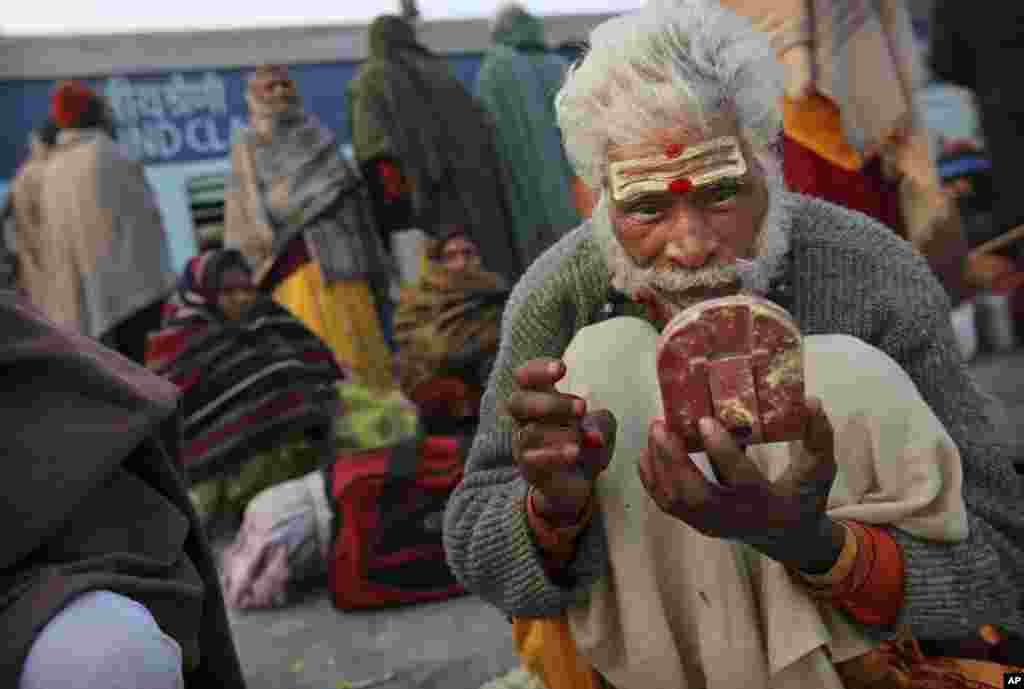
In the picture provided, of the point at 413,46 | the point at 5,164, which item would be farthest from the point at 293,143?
the point at 5,164

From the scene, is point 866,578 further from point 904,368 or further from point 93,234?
point 93,234

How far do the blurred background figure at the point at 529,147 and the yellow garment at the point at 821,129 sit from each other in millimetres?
2224

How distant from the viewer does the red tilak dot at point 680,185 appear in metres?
1.33

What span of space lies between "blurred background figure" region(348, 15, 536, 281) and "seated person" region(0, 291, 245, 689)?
337 centimetres

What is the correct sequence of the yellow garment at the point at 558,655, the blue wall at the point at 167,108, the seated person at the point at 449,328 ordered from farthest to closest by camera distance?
the blue wall at the point at 167,108 < the seated person at the point at 449,328 < the yellow garment at the point at 558,655

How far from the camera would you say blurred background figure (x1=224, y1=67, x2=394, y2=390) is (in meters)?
5.05

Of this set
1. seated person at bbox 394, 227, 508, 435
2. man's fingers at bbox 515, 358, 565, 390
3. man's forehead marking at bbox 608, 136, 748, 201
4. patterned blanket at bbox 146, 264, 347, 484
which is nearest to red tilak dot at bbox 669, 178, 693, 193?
man's forehead marking at bbox 608, 136, 748, 201

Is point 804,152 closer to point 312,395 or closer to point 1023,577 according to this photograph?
point 1023,577

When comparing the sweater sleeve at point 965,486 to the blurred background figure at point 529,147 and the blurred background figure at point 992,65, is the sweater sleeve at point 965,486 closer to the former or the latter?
the blurred background figure at point 992,65

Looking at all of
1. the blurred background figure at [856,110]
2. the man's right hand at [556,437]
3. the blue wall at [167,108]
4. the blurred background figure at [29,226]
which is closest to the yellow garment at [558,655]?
the man's right hand at [556,437]

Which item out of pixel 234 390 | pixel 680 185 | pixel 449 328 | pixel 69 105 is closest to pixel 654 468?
pixel 680 185

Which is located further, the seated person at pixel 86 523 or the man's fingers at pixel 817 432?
the seated person at pixel 86 523

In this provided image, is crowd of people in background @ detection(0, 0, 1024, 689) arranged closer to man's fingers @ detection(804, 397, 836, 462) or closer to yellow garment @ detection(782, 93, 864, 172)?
man's fingers @ detection(804, 397, 836, 462)

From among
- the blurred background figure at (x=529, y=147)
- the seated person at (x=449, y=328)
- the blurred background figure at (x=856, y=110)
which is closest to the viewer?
the blurred background figure at (x=856, y=110)
